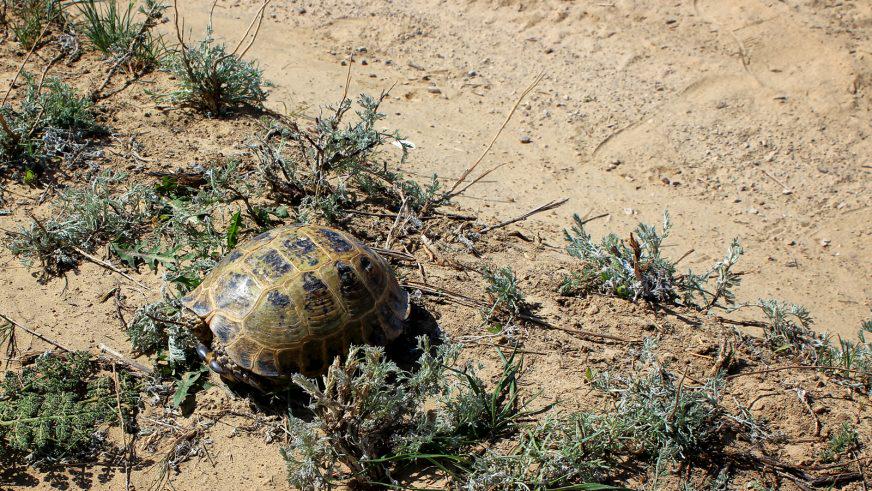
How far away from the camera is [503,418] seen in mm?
3738

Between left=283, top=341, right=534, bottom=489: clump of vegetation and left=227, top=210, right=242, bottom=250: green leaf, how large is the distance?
1.19 m

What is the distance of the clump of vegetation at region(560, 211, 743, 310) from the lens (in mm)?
4516

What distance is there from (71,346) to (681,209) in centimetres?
451

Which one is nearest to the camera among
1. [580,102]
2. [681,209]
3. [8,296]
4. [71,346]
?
[71,346]

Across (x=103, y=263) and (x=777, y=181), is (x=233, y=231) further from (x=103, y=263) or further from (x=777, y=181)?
(x=777, y=181)

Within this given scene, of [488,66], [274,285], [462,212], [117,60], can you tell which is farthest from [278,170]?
[488,66]

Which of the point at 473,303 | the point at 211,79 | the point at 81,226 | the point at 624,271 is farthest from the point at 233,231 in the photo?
the point at 624,271

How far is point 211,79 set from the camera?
230 inches

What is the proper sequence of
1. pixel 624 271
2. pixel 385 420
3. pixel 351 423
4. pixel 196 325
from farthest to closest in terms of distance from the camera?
pixel 624 271, pixel 196 325, pixel 385 420, pixel 351 423

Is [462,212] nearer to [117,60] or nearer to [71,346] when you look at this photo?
[71,346]

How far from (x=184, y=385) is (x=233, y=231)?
3.61 feet

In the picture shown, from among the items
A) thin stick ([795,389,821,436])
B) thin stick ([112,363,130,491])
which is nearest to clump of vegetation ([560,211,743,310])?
thin stick ([795,389,821,436])

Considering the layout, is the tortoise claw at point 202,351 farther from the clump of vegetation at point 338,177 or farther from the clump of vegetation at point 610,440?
the clump of vegetation at point 610,440

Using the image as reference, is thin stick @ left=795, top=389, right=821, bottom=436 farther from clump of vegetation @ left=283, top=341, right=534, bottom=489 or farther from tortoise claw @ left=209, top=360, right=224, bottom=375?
tortoise claw @ left=209, top=360, right=224, bottom=375
